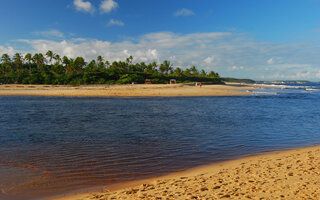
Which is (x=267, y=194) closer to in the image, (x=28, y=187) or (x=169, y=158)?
(x=169, y=158)

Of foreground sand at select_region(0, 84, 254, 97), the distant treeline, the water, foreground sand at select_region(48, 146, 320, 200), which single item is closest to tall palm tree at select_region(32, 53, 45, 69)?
the distant treeline

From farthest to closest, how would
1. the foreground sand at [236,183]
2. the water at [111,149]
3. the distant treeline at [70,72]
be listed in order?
the distant treeline at [70,72] < the water at [111,149] < the foreground sand at [236,183]

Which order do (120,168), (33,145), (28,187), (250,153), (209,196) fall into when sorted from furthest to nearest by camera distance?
(33,145) < (250,153) < (120,168) < (28,187) < (209,196)

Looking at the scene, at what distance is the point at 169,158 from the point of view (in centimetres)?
905

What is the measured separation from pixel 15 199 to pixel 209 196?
4954 mm

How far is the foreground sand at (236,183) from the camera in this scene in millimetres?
5328

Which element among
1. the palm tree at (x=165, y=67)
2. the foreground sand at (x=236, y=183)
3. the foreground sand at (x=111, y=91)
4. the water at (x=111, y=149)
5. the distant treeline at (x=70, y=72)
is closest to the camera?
the foreground sand at (x=236, y=183)

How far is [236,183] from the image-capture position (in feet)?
20.0

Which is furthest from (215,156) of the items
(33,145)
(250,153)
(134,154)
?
(33,145)

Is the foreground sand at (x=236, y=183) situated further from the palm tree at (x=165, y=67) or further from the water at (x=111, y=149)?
the palm tree at (x=165, y=67)

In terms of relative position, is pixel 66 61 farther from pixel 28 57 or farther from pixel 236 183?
pixel 236 183

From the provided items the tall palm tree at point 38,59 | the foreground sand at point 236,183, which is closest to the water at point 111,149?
the foreground sand at point 236,183

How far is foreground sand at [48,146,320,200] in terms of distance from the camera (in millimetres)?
5328

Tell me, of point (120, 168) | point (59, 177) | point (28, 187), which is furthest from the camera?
point (120, 168)
